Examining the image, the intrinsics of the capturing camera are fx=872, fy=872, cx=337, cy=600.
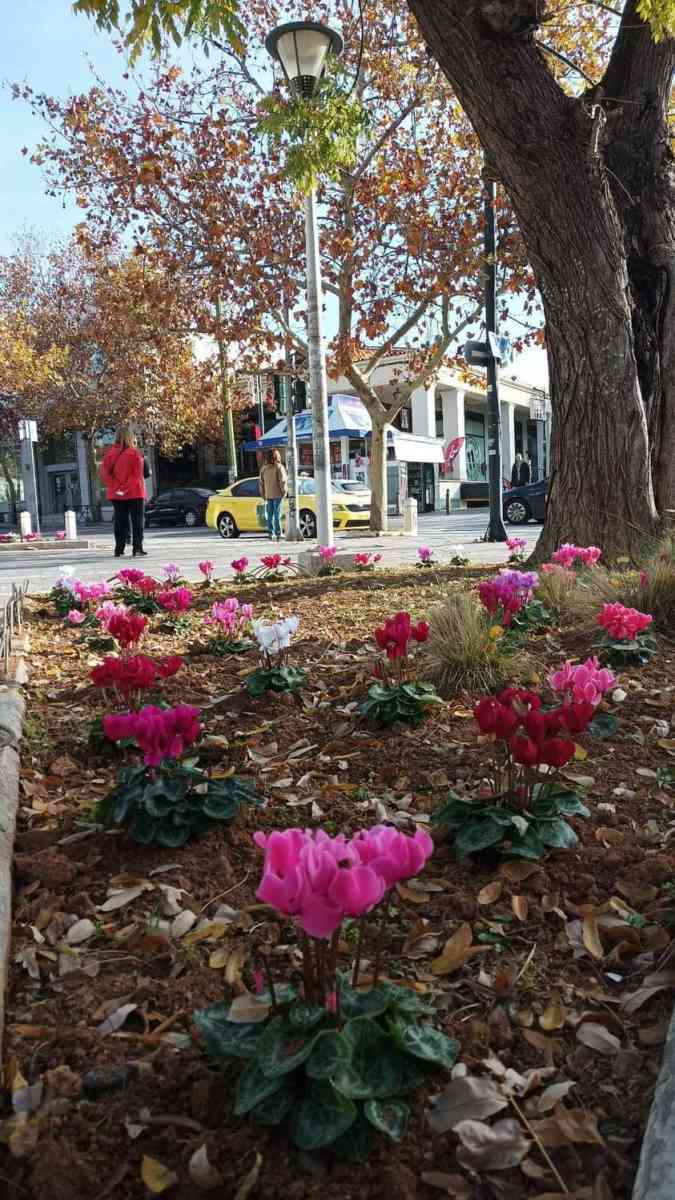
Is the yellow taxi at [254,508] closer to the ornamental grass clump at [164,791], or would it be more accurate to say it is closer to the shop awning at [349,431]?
the shop awning at [349,431]

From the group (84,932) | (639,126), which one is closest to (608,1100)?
(84,932)

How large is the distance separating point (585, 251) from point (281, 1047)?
660 centimetres

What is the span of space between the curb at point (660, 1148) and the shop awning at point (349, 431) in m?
27.8

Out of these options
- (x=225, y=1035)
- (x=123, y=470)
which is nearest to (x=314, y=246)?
(x=123, y=470)

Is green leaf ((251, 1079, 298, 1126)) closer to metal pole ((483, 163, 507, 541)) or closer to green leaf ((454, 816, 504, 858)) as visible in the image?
green leaf ((454, 816, 504, 858))

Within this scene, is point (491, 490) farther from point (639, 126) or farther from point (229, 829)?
point (229, 829)

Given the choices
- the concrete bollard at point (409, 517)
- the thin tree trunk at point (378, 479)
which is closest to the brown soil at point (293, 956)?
the thin tree trunk at point (378, 479)

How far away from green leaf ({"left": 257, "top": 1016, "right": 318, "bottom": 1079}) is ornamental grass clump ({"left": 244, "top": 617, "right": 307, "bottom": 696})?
→ 2.39 meters

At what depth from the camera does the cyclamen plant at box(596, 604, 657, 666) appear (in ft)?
12.9

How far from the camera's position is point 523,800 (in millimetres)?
2502

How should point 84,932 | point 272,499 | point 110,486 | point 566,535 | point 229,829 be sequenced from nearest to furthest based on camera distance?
point 84,932
point 229,829
point 566,535
point 110,486
point 272,499

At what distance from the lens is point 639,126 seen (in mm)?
7449

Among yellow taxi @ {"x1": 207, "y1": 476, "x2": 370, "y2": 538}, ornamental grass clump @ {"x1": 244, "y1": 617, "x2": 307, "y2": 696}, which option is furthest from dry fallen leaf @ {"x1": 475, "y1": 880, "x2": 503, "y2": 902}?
yellow taxi @ {"x1": 207, "y1": 476, "x2": 370, "y2": 538}

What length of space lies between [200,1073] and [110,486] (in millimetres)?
11919
